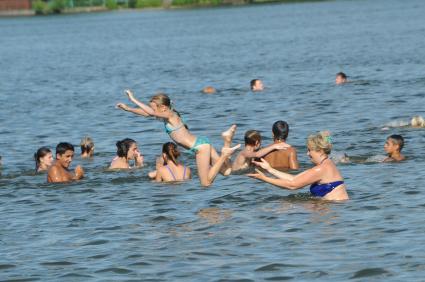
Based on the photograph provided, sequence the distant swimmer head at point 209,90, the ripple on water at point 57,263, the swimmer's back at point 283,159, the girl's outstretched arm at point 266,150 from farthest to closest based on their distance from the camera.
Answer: the distant swimmer head at point 209,90
the swimmer's back at point 283,159
the girl's outstretched arm at point 266,150
the ripple on water at point 57,263

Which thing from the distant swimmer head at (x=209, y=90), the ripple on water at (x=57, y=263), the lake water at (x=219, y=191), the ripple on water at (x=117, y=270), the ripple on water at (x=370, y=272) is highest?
the distant swimmer head at (x=209, y=90)

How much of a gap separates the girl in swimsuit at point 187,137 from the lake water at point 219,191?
0.79 metres

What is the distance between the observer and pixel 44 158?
81.2 feet

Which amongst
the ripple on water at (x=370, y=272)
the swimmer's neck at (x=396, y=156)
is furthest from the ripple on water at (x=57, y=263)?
the swimmer's neck at (x=396, y=156)

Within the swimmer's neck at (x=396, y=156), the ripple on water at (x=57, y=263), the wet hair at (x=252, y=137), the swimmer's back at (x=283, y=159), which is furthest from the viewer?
the swimmer's neck at (x=396, y=156)

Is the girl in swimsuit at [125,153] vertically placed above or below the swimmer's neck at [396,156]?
above

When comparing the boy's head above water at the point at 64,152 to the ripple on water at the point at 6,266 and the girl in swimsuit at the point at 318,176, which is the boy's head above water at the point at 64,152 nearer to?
the girl in swimsuit at the point at 318,176

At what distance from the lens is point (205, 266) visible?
52.3ft

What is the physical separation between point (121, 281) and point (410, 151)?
40.2 feet

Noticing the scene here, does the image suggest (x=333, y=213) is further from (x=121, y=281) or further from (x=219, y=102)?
(x=219, y=102)

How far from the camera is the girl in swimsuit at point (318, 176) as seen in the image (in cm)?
1797

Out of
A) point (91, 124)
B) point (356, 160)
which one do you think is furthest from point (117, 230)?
point (91, 124)

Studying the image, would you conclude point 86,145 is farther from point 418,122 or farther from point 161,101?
point 418,122

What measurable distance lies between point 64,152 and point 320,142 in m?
7.02
